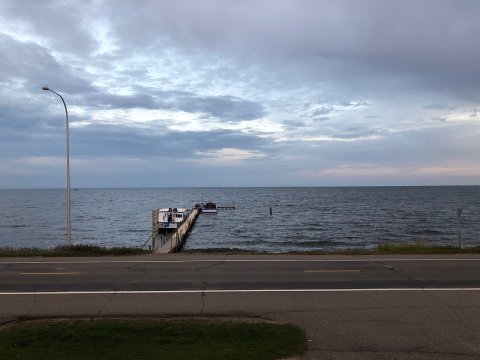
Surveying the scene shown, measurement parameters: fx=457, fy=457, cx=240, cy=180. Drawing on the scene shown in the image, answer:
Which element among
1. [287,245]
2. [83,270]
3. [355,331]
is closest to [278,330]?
[355,331]

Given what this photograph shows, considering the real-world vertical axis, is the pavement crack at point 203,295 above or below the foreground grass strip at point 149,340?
below

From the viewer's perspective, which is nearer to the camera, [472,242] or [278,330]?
[278,330]

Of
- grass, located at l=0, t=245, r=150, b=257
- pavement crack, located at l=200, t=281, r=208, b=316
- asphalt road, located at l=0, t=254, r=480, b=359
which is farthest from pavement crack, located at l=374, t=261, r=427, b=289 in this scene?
grass, located at l=0, t=245, r=150, b=257

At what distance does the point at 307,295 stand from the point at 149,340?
4.57 meters

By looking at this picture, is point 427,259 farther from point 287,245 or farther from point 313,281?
point 287,245

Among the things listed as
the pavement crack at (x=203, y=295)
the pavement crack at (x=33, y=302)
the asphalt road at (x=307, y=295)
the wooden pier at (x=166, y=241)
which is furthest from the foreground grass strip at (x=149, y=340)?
the wooden pier at (x=166, y=241)

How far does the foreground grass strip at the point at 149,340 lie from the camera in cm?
673

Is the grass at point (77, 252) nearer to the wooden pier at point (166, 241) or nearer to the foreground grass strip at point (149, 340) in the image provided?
the wooden pier at point (166, 241)

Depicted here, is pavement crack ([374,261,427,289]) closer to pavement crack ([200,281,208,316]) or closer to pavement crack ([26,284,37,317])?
pavement crack ([200,281,208,316])

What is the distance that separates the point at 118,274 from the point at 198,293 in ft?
12.7

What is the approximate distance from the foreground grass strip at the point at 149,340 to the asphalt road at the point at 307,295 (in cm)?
70

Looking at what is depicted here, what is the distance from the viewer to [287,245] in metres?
36.8

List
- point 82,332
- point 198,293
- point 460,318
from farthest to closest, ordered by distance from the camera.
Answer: point 198,293 < point 460,318 < point 82,332

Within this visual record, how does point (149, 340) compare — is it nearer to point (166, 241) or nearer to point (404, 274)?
point (404, 274)
